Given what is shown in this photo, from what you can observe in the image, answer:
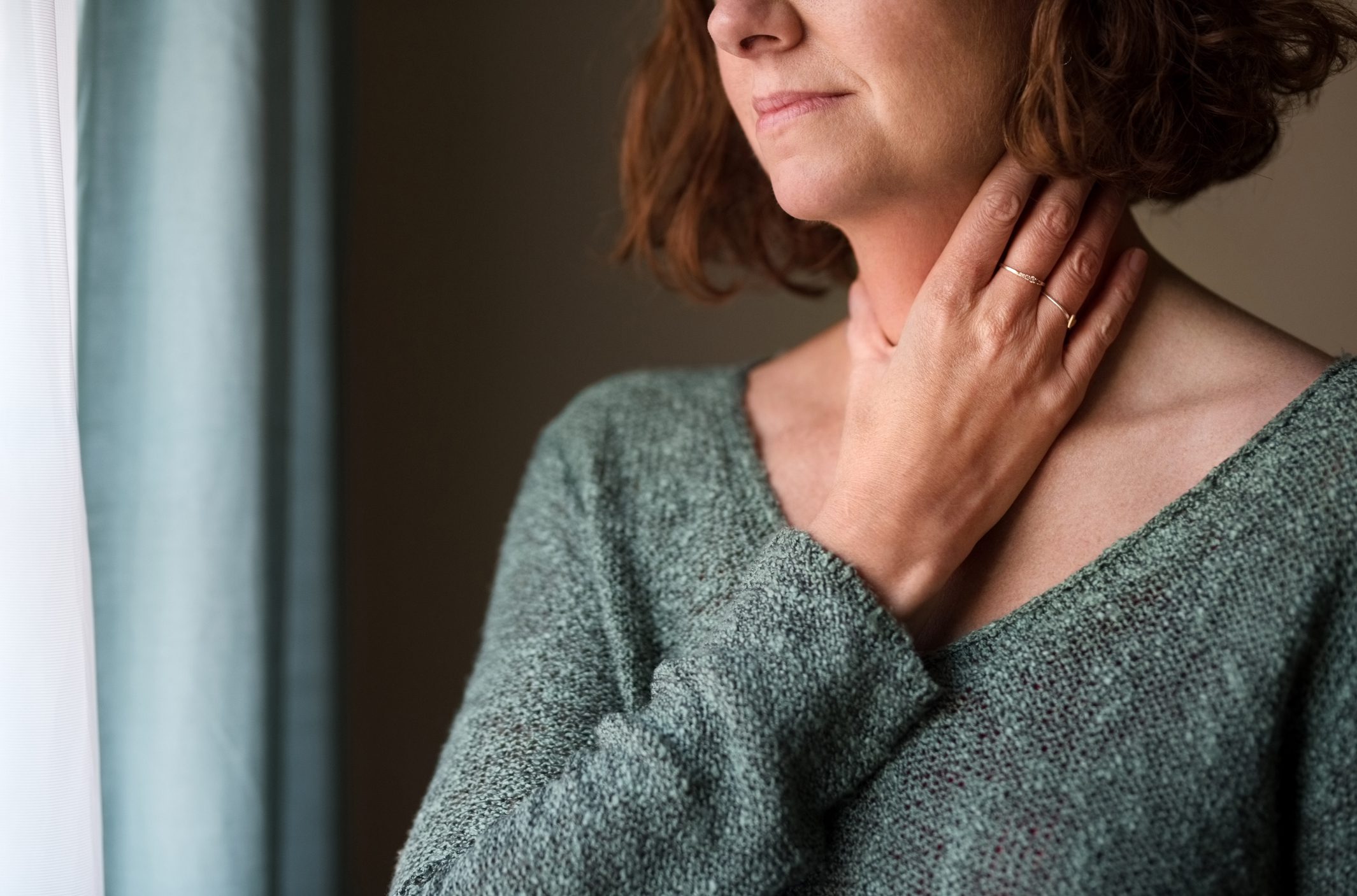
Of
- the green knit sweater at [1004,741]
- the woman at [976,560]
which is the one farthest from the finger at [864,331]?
the green knit sweater at [1004,741]

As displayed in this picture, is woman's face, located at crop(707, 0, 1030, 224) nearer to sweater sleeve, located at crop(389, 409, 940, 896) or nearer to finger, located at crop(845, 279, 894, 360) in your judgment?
finger, located at crop(845, 279, 894, 360)

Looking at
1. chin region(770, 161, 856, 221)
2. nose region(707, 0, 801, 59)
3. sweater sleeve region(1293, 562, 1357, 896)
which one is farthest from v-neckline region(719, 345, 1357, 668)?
nose region(707, 0, 801, 59)

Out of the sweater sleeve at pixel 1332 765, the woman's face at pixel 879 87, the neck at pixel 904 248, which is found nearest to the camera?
the sweater sleeve at pixel 1332 765

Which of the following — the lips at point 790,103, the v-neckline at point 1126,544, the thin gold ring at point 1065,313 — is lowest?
the v-neckline at point 1126,544

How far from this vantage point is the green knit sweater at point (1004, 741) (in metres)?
0.81

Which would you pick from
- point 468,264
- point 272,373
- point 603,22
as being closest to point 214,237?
point 272,373

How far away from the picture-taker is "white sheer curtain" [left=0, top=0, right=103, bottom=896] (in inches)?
35.3

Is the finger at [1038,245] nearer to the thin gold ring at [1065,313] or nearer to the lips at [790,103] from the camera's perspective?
the thin gold ring at [1065,313]

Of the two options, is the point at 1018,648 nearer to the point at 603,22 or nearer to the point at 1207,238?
the point at 1207,238

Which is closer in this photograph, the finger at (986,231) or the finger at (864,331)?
the finger at (986,231)

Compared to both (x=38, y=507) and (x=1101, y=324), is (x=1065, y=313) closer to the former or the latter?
(x=1101, y=324)

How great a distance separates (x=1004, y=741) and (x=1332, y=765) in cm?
23

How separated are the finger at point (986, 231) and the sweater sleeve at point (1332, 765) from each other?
0.37 m

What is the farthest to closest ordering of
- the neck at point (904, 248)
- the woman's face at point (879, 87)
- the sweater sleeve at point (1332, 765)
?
the neck at point (904, 248)
the woman's face at point (879, 87)
the sweater sleeve at point (1332, 765)
